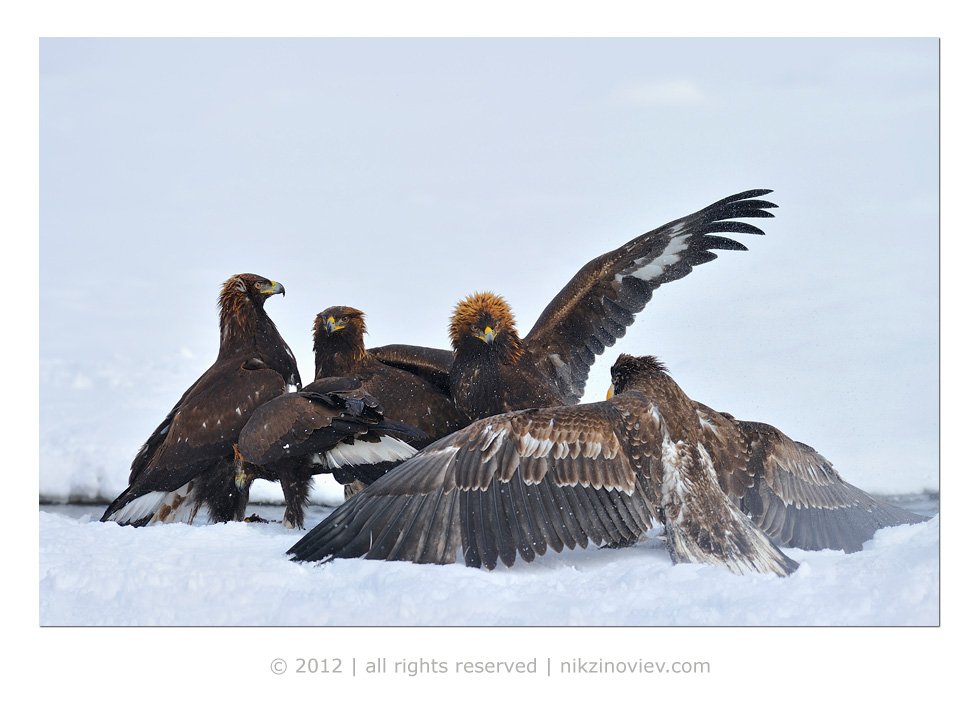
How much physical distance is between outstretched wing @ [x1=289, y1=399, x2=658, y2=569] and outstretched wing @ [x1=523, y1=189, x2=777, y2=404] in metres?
2.56

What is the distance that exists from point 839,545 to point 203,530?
12.5ft

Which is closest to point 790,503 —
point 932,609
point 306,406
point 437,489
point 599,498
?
point 932,609

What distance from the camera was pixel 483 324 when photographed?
24.7 feet

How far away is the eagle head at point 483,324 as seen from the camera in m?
7.55

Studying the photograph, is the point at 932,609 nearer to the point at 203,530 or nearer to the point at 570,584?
the point at 570,584

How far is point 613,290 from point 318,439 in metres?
2.80

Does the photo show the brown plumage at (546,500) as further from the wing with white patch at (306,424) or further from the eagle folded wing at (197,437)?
the eagle folded wing at (197,437)

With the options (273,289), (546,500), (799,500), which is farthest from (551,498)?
(273,289)

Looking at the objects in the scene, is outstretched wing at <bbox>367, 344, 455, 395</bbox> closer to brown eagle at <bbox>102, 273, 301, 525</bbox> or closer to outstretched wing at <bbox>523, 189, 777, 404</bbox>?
outstretched wing at <bbox>523, 189, 777, 404</bbox>

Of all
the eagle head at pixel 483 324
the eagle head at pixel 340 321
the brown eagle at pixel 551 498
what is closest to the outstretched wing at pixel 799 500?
the brown eagle at pixel 551 498

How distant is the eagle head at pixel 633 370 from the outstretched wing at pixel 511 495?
64 centimetres

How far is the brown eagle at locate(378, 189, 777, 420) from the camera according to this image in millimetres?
7555

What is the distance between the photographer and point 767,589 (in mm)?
5309

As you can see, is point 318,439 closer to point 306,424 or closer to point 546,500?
point 306,424
